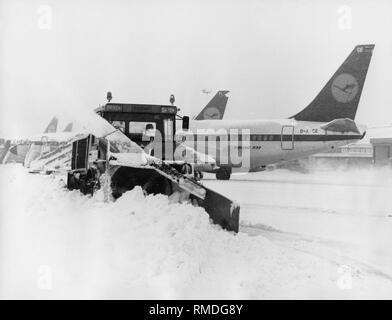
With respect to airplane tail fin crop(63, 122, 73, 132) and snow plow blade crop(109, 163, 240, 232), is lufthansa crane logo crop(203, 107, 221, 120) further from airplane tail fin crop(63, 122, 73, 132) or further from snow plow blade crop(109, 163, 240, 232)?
snow plow blade crop(109, 163, 240, 232)

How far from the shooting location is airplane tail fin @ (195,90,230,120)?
3019 centimetres

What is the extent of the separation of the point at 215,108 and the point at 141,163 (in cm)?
2363

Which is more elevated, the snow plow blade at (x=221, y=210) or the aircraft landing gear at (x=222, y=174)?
the snow plow blade at (x=221, y=210)

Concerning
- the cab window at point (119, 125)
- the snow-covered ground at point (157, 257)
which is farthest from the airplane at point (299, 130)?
the snow-covered ground at point (157, 257)

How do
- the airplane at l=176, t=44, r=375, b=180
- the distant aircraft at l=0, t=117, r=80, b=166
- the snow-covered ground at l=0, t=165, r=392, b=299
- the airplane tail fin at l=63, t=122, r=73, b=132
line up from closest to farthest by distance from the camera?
the snow-covered ground at l=0, t=165, r=392, b=299
the airplane tail fin at l=63, t=122, r=73, b=132
the airplane at l=176, t=44, r=375, b=180
the distant aircraft at l=0, t=117, r=80, b=166

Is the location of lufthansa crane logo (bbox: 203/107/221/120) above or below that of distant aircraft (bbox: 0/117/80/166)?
above

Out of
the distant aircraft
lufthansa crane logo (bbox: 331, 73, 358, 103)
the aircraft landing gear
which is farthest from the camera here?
the distant aircraft

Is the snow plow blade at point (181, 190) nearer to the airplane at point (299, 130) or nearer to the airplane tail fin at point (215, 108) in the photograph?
the airplane at point (299, 130)

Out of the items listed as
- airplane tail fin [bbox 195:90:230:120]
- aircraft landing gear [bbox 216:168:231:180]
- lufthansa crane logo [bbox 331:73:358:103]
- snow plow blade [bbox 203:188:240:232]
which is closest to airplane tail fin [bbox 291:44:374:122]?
lufthansa crane logo [bbox 331:73:358:103]

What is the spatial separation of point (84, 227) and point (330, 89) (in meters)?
19.0

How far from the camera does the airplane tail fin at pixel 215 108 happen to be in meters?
30.2

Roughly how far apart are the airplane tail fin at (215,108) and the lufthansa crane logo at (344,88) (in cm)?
848

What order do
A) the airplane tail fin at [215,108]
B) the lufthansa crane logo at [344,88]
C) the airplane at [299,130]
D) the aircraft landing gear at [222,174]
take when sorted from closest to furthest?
the aircraft landing gear at [222,174] → the airplane at [299,130] → the lufthansa crane logo at [344,88] → the airplane tail fin at [215,108]
